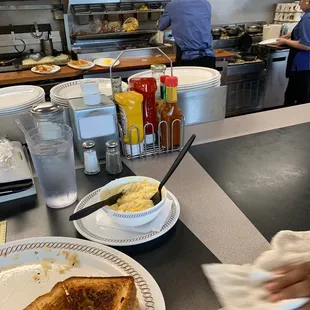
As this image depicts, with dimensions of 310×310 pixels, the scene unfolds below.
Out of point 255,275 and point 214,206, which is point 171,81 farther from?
point 255,275

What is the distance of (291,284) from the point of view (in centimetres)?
47

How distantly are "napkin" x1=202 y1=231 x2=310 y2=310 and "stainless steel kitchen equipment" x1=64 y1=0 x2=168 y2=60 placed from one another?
114 inches

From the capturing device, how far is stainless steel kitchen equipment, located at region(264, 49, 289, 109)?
3.44 meters

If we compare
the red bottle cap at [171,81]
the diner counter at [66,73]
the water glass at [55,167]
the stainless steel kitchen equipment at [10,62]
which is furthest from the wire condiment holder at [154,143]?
the stainless steel kitchen equipment at [10,62]

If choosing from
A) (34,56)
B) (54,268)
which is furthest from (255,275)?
(34,56)

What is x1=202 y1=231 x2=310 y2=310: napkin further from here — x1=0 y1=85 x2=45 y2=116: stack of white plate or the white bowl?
x1=0 y1=85 x2=45 y2=116: stack of white plate

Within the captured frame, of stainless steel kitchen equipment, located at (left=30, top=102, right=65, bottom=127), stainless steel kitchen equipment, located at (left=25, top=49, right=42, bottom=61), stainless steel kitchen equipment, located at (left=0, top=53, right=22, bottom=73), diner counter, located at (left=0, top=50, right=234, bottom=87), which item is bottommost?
diner counter, located at (left=0, top=50, right=234, bottom=87)

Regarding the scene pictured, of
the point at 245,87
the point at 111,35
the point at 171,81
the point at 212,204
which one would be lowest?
the point at 245,87

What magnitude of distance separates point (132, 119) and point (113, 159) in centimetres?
14

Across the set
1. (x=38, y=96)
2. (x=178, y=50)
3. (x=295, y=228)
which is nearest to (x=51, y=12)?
(x=178, y=50)

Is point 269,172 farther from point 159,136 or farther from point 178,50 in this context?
point 178,50

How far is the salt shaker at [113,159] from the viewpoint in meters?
0.95

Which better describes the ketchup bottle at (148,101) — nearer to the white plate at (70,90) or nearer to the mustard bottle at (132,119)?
the mustard bottle at (132,119)

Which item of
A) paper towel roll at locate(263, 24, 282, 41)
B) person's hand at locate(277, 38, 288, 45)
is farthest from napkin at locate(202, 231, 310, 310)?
paper towel roll at locate(263, 24, 282, 41)
